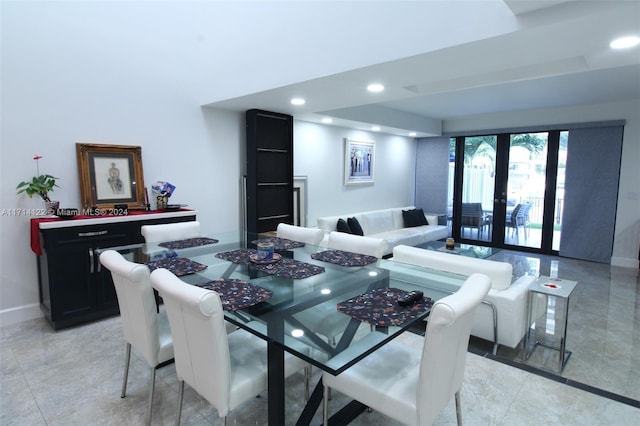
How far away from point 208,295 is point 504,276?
7.21 feet

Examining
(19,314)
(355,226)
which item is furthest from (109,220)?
(355,226)

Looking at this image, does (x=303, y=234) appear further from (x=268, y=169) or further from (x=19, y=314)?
(x=19, y=314)

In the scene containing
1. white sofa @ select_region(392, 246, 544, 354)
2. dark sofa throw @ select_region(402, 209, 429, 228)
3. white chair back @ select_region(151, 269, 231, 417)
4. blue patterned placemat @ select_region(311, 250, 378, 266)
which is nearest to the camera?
white chair back @ select_region(151, 269, 231, 417)

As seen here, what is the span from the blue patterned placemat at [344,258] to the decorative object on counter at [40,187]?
7.80ft

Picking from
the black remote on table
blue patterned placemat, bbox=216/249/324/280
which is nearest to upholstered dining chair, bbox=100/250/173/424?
blue patterned placemat, bbox=216/249/324/280

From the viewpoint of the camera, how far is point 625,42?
86.7 inches

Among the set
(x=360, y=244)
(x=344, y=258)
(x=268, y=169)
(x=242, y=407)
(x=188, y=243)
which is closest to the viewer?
(x=242, y=407)

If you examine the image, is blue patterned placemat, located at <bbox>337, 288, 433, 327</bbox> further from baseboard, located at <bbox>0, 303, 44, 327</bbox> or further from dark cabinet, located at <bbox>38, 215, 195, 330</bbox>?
baseboard, located at <bbox>0, 303, 44, 327</bbox>

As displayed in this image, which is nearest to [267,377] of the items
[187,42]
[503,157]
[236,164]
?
[236,164]

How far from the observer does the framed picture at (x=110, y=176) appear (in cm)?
342

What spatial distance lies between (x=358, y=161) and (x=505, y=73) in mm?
3307

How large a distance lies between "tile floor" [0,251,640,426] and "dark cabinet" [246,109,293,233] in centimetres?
200

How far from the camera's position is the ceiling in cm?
192

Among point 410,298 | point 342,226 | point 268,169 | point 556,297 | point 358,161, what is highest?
point 358,161
